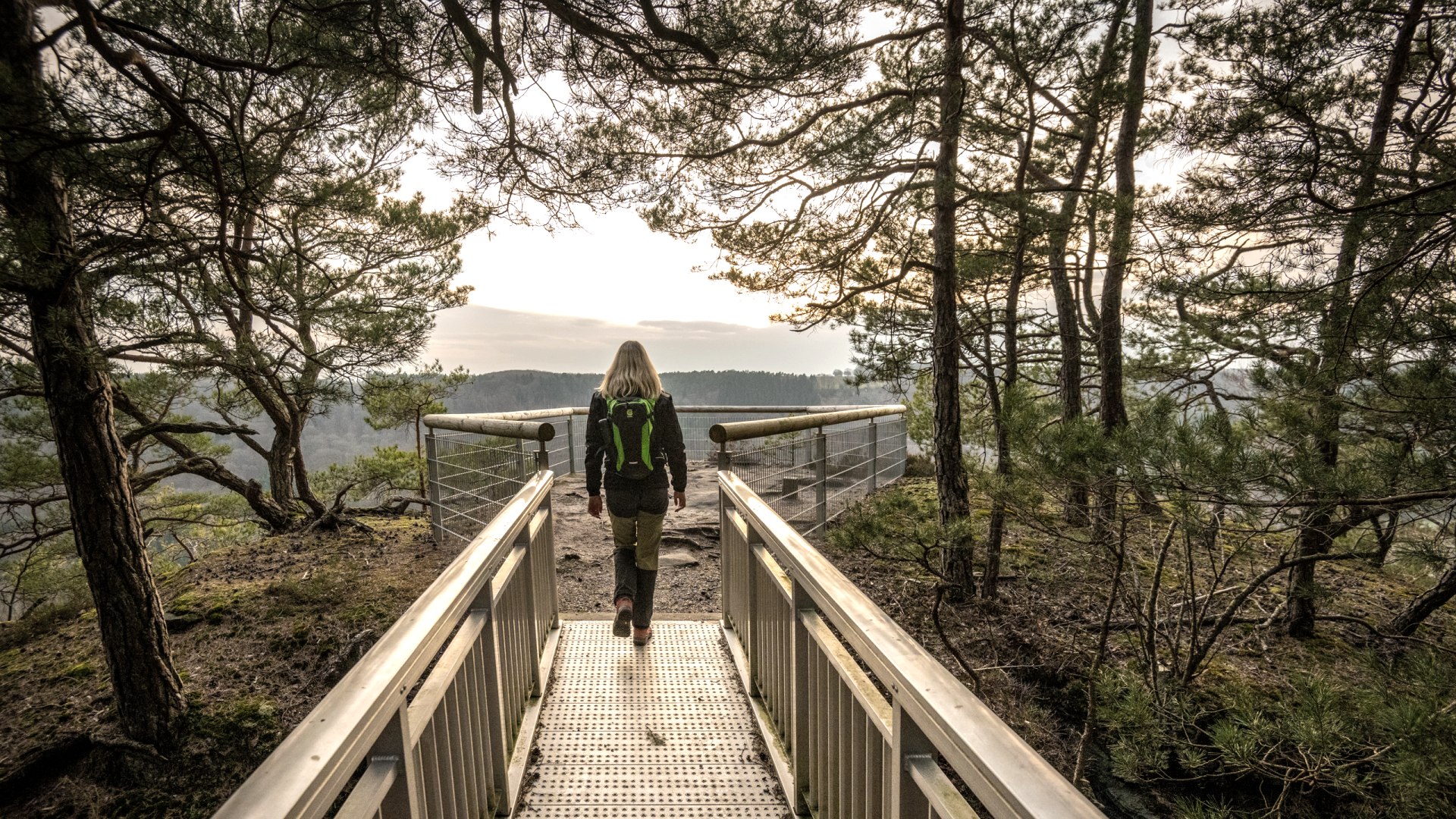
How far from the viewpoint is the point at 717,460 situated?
210 inches

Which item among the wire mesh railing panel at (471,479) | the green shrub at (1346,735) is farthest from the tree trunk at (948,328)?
the wire mesh railing panel at (471,479)

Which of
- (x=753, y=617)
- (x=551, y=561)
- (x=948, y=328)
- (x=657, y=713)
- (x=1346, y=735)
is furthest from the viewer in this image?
(x=948, y=328)

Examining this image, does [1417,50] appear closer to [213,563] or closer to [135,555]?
[135,555]

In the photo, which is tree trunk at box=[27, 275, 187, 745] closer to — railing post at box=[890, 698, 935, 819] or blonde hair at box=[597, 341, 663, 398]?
blonde hair at box=[597, 341, 663, 398]

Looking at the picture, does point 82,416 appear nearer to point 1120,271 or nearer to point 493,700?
point 493,700

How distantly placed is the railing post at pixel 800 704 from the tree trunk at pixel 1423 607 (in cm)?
466

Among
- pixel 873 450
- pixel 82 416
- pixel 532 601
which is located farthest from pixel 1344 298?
pixel 82 416

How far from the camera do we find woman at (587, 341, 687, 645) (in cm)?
334

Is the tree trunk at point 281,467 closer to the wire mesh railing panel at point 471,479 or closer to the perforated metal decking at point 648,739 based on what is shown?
the wire mesh railing panel at point 471,479

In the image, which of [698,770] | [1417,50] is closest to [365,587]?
[698,770]

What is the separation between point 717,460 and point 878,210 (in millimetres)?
3002

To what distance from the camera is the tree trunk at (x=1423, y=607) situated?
3.97m

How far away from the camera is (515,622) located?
2469mm

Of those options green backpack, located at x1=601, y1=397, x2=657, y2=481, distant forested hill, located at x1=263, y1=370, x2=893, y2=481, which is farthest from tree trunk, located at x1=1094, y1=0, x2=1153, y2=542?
distant forested hill, located at x1=263, y1=370, x2=893, y2=481
